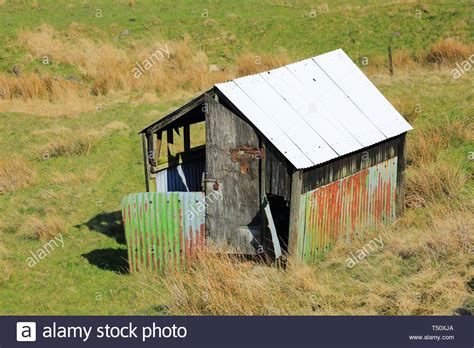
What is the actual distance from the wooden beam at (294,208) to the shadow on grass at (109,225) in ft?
12.4

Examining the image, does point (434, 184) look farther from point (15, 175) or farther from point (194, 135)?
point (15, 175)

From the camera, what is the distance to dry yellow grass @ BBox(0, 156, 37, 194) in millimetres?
17078

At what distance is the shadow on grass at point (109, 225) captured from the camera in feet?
48.0

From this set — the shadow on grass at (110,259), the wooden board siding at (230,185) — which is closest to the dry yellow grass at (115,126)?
the shadow on grass at (110,259)

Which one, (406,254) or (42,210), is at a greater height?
(42,210)

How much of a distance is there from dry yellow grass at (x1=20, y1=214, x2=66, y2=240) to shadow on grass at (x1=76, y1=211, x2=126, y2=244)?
1.52ft

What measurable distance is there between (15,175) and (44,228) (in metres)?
3.21

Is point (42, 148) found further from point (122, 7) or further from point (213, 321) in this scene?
point (122, 7)

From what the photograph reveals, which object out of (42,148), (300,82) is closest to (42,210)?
(42,148)

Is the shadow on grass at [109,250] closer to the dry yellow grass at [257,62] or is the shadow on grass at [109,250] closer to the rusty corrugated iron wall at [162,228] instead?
the rusty corrugated iron wall at [162,228]

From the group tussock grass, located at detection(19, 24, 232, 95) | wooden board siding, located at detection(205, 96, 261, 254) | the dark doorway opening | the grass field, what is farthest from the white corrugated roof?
tussock grass, located at detection(19, 24, 232, 95)

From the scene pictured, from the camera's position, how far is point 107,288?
1245cm

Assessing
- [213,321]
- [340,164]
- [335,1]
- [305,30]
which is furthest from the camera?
[335,1]

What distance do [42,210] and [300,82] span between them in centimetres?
594
